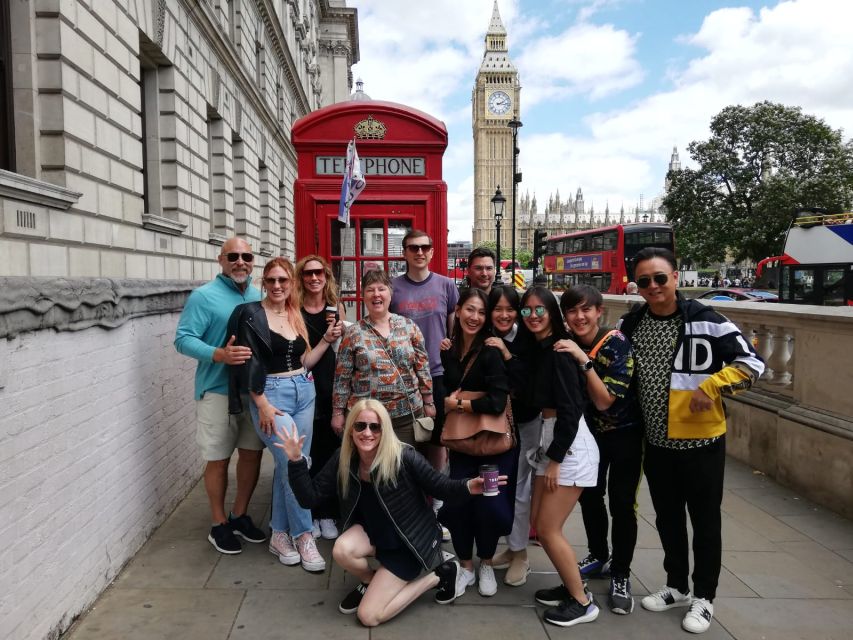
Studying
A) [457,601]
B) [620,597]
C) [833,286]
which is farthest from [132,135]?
[833,286]

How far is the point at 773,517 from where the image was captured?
16.3 feet

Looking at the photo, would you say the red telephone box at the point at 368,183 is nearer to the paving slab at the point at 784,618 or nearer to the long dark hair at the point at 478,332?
the long dark hair at the point at 478,332

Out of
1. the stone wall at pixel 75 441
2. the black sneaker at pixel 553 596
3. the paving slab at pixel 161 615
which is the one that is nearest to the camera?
the stone wall at pixel 75 441

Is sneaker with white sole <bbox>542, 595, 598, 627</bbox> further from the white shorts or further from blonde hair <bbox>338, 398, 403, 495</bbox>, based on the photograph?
blonde hair <bbox>338, 398, 403, 495</bbox>

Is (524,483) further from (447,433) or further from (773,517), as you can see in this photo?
(773,517)

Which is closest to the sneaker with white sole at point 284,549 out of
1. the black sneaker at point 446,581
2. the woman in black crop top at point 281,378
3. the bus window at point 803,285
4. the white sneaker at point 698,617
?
the woman in black crop top at point 281,378

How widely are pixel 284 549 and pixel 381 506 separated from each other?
1.06m

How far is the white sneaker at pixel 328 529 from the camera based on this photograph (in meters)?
4.58

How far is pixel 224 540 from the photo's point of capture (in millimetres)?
4211

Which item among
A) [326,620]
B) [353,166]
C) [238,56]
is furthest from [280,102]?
[326,620]

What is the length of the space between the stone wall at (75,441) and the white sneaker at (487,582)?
7.07 feet

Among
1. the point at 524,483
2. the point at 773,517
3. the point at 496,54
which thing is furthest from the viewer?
the point at 496,54

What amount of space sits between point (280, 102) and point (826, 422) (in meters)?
16.8

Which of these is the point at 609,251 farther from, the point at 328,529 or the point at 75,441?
the point at 75,441
